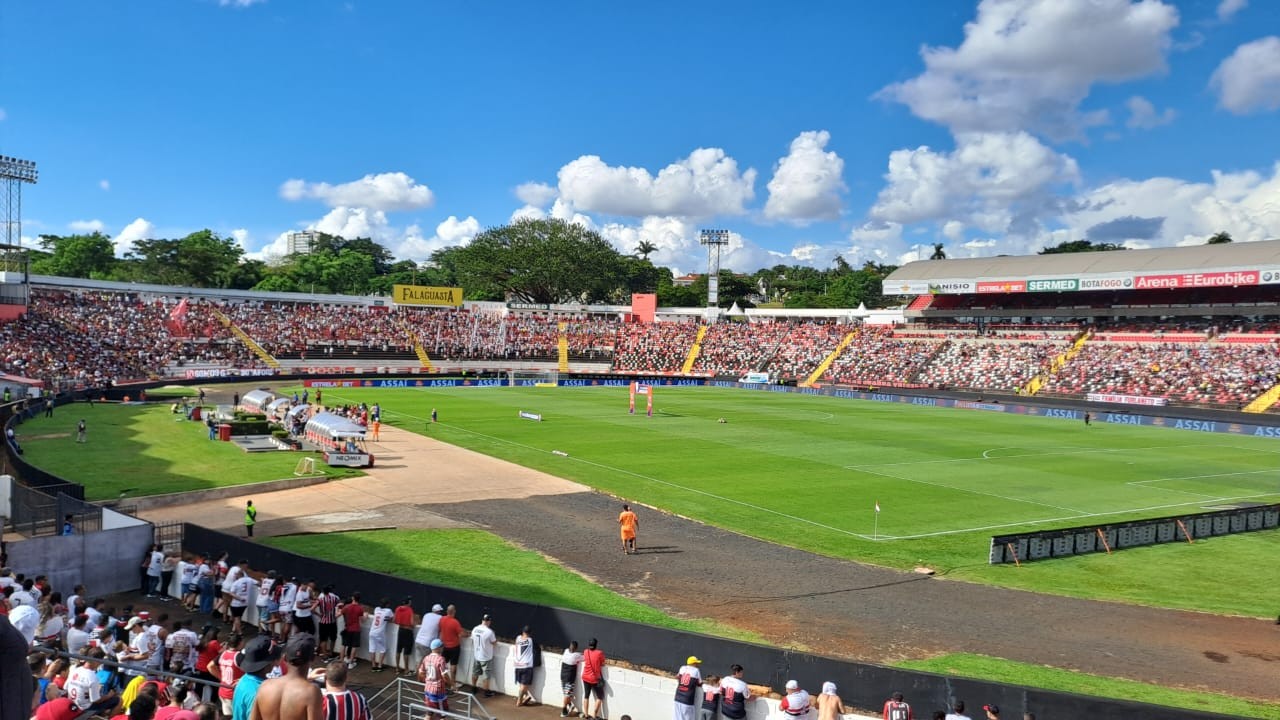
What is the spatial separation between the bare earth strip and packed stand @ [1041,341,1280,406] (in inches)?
2079

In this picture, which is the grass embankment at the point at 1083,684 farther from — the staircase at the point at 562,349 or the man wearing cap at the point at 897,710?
the staircase at the point at 562,349

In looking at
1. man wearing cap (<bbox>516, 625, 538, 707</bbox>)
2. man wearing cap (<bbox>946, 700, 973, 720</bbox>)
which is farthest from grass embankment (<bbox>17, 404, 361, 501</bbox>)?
man wearing cap (<bbox>946, 700, 973, 720</bbox>)

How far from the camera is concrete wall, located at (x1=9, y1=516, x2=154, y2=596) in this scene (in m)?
18.4

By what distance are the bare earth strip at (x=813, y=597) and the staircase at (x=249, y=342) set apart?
5700 cm

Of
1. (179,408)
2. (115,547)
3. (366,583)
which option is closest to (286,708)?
(366,583)

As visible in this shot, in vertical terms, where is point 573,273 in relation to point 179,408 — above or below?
above

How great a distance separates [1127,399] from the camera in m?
65.8

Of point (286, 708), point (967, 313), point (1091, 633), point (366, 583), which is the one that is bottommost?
point (1091, 633)

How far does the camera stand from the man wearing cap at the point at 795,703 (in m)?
11.9

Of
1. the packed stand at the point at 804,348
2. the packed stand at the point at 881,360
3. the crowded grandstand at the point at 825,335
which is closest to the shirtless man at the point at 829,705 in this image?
the crowded grandstand at the point at 825,335

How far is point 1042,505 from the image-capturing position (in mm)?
32156

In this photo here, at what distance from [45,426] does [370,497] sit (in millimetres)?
24309

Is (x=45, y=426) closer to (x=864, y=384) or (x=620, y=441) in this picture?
(x=620, y=441)

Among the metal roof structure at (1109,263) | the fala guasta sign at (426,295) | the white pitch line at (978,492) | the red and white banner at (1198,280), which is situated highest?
the metal roof structure at (1109,263)
